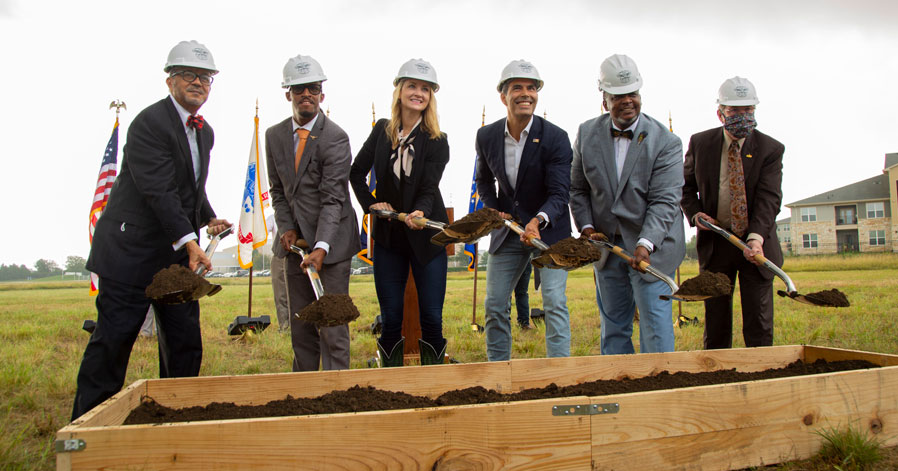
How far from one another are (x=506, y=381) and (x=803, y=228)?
1900 inches

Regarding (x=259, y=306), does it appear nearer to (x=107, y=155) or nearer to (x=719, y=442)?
(x=107, y=155)

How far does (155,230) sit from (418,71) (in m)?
2.00

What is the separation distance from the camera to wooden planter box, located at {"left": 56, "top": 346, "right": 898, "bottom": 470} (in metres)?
2.03

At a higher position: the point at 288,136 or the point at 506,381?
the point at 288,136

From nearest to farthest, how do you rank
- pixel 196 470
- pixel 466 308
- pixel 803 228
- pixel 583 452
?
pixel 196 470, pixel 583 452, pixel 466 308, pixel 803 228

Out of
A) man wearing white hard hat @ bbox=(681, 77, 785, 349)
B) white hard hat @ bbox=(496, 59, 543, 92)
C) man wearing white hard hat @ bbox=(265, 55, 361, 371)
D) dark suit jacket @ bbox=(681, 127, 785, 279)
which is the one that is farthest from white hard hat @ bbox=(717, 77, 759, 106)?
man wearing white hard hat @ bbox=(265, 55, 361, 371)

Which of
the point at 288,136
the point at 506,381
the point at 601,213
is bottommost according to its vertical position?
the point at 506,381

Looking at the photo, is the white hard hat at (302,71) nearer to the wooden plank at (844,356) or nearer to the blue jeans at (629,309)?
the blue jeans at (629,309)

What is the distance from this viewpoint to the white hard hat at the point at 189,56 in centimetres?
336

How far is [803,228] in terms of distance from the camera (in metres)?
43.2

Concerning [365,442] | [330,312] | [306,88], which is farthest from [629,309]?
[306,88]

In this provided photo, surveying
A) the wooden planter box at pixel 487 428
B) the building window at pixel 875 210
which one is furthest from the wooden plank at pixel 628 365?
the building window at pixel 875 210

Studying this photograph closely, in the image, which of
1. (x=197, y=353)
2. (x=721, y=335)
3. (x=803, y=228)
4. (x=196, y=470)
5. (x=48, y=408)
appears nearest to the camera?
(x=196, y=470)

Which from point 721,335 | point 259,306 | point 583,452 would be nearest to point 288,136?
point 583,452
